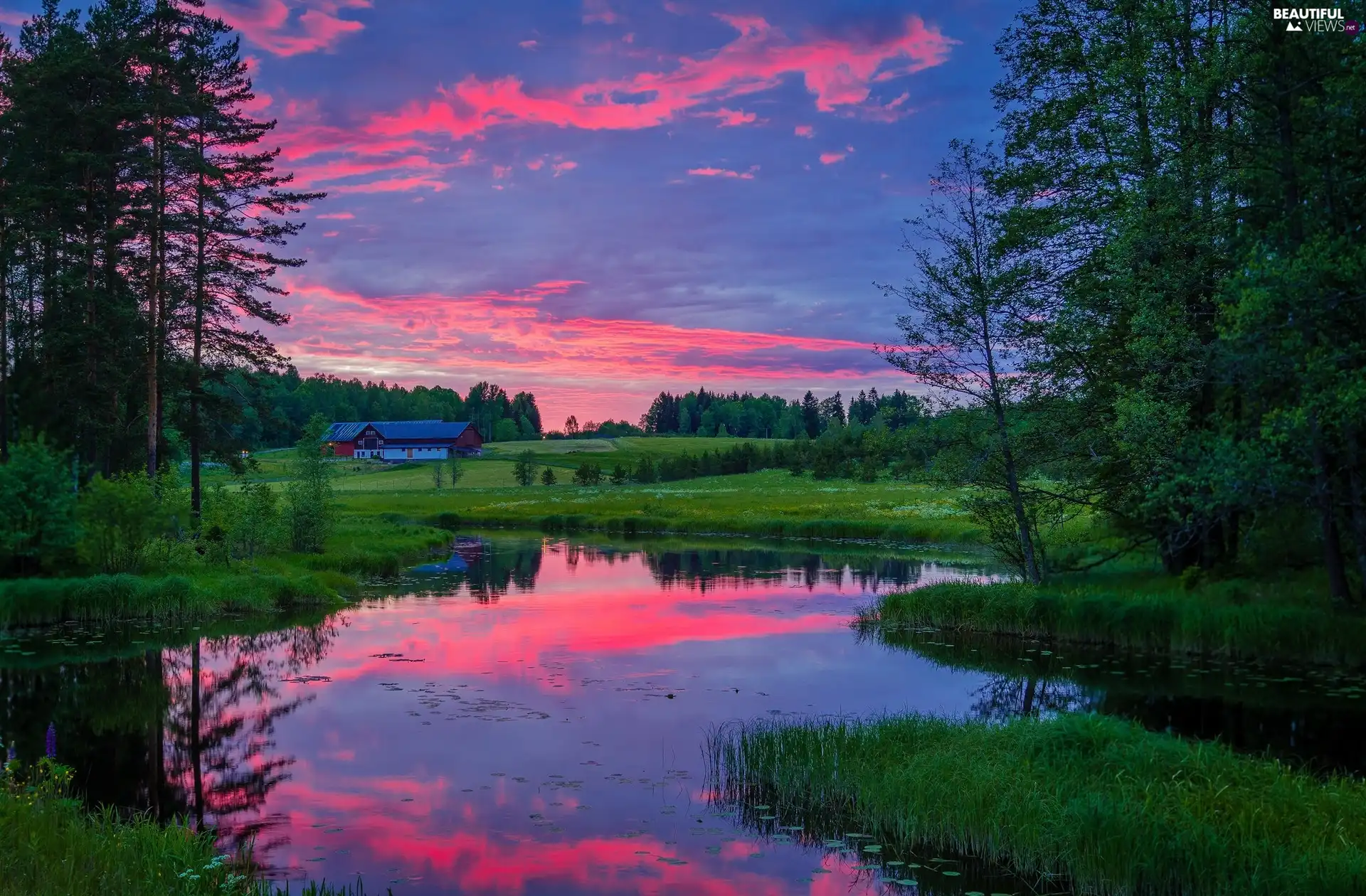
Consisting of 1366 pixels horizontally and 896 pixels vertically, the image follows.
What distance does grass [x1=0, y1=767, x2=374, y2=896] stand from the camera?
8500 millimetres

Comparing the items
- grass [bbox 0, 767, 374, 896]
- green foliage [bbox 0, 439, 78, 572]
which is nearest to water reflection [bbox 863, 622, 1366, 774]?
grass [bbox 0, 767, 374, 896]

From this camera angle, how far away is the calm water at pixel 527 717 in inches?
471

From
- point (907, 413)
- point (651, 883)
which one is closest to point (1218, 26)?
point (907, 413)

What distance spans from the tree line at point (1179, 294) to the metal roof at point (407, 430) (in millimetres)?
128004

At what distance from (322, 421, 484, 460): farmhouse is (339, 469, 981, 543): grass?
42960mm

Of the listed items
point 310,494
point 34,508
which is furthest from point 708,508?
point 34,508

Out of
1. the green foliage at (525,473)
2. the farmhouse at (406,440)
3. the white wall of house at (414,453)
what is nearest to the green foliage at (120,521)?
the green foliage at (525,473)

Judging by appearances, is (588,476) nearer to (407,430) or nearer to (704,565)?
(407,430)

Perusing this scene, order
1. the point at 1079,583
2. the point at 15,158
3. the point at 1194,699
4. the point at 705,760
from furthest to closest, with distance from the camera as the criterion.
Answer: the point at 15,158 < the point at 1079,583 < the point at 1194,699 < the point at 705,760

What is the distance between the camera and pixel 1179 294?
77.2 feet

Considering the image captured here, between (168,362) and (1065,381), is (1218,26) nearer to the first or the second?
(1065,381)

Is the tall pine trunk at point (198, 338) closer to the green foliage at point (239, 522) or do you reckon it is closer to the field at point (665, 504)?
the green foliage at point (239, 522)

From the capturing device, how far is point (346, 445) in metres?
151

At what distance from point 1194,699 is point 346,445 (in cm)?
14613
